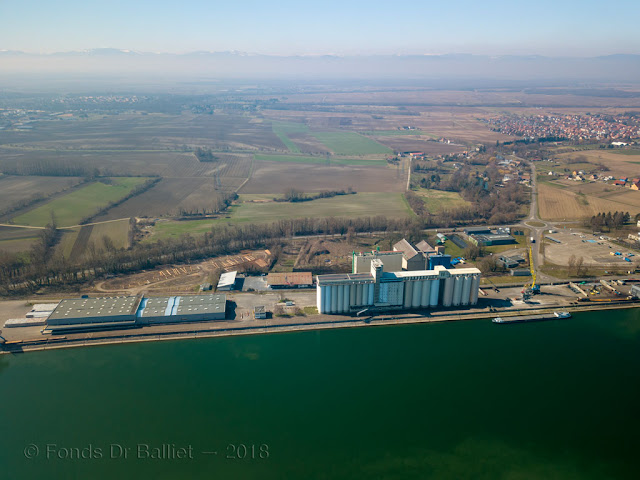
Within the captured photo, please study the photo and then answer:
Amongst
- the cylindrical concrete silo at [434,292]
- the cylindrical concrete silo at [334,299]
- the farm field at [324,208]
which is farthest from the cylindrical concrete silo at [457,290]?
the farm field at [324,208]

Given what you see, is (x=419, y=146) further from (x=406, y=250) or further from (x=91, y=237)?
(x=91, y=237)

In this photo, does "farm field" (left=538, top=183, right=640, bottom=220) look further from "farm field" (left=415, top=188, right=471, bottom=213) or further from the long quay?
the long quay

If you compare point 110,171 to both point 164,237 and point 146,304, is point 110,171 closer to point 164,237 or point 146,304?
point 164,237

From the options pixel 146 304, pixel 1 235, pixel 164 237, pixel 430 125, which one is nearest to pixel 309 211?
pixel 164 237

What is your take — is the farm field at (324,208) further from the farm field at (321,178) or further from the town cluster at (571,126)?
the town cluster at (571,126)

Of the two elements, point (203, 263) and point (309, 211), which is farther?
point (309, 211)

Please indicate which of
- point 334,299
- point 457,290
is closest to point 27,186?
point 334,299
